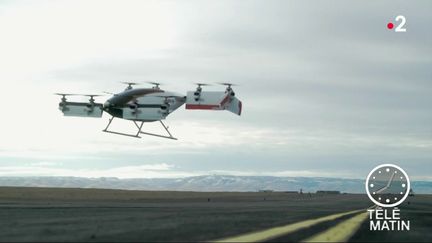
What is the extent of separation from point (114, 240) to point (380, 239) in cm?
855

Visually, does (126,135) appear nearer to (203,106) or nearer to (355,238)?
(203,106)

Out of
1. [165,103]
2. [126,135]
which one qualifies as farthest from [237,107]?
[126,135]

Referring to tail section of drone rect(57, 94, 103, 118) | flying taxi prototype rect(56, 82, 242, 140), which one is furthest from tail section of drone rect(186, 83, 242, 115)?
tail section of drone rect(57, 94, 103, 118)

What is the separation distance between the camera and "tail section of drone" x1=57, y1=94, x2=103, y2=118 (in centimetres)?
8544

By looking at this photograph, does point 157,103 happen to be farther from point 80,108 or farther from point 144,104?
point 80,108

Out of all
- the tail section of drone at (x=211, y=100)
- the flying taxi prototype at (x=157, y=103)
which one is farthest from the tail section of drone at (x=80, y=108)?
the tail section of drone at (x=211, y=100)

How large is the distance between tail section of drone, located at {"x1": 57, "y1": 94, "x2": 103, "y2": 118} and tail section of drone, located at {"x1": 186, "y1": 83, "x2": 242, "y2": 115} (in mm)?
12151

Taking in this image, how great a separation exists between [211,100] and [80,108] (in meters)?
17.7

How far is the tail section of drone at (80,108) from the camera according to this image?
85438mm

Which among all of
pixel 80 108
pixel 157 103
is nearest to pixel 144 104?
pixel 157 103

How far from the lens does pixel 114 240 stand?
19.6m

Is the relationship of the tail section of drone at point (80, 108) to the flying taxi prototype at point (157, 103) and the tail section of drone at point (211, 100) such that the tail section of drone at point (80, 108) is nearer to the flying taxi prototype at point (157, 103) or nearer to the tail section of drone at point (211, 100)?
the flying taxi prototype at point (157, 103)

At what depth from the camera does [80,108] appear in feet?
284

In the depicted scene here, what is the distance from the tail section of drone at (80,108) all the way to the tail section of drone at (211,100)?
39.9 ft
